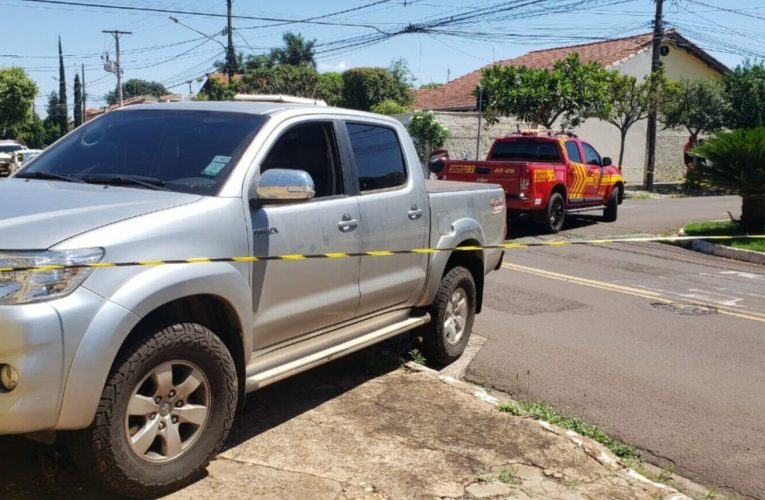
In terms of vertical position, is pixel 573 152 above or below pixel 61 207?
above

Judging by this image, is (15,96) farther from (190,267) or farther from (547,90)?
(190,267)

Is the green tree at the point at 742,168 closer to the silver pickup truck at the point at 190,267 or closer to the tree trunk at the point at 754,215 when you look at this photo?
the tree trunk at the point at 754,215

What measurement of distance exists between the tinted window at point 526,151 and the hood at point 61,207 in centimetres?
1250

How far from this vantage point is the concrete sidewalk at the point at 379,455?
379cm

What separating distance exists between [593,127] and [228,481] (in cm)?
3287

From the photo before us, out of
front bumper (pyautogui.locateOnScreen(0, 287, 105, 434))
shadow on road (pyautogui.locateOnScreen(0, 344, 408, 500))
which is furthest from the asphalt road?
front bumper (pyautogui.locateOnScreen(0, 287, 105, 434))

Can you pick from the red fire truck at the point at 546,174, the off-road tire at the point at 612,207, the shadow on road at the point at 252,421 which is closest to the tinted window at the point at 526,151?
the red fire truck at the point at 546,174

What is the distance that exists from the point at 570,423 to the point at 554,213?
1050 cm

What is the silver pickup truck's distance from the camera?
10.2 feet

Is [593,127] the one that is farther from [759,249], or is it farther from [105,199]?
[105,199]

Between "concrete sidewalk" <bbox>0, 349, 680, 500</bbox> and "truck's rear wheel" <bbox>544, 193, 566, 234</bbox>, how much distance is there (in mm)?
9880

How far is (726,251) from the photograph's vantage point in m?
13.5

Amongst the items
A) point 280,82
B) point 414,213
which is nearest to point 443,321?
point 414,213

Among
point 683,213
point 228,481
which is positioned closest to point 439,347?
point 228,481
